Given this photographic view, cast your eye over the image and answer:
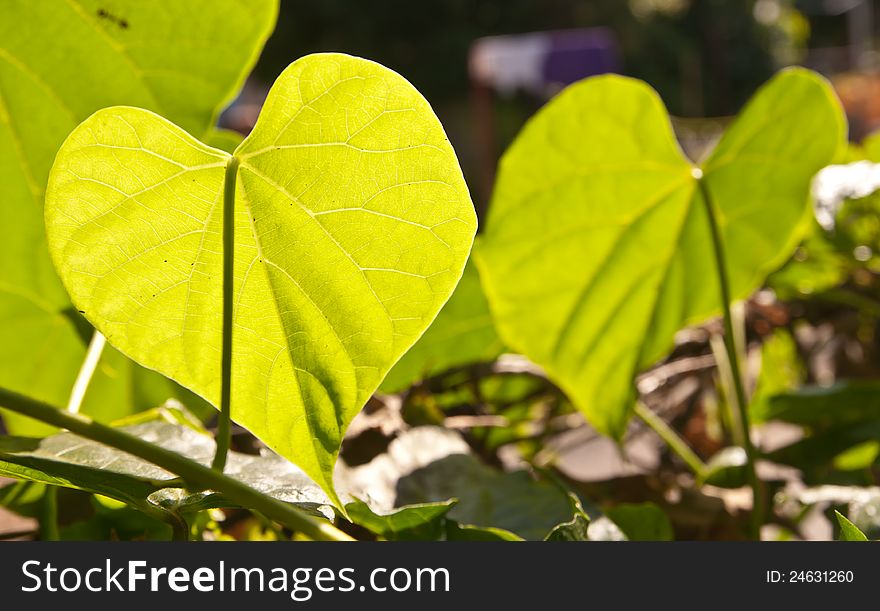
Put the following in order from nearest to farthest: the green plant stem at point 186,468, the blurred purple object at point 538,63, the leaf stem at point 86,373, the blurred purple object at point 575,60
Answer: the green plant stem at point 186,468, the leaf stem at point 86,373, the blurred purple object at point 575,60, the blurred purple object at point 538,63

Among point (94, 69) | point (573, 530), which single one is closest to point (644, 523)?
point (573, 530)

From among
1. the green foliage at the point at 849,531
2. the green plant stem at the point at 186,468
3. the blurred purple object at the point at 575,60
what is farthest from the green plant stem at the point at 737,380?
the blurred purple object at the point at 575,60

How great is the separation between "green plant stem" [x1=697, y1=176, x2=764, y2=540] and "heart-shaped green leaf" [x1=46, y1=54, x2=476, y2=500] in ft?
0.73

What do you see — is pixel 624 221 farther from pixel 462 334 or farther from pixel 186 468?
pixel 186 468

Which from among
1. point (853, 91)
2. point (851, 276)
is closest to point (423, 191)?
point (851, 276)

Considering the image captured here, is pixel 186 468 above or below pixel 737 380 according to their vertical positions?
below

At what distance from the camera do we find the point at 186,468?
0.76 ft

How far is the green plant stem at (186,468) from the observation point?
0.22 m

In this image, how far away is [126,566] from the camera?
0.23 metres

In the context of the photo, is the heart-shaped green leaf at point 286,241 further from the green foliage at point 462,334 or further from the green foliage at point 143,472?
the green foliage at point 462,334

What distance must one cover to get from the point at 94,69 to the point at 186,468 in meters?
0.21

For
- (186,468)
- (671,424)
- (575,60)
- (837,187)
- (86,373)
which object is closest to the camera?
(186,468)

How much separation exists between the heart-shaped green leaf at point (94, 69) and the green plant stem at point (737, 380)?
0.82 feet

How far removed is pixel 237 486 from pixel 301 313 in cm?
6
